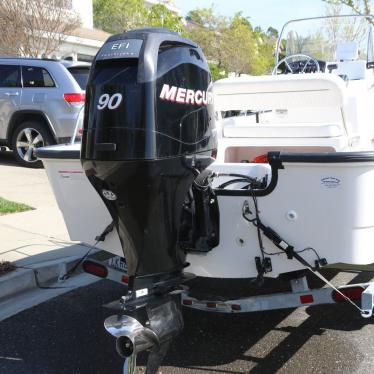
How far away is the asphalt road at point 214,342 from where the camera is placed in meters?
3.57

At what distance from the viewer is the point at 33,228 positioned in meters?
6.43

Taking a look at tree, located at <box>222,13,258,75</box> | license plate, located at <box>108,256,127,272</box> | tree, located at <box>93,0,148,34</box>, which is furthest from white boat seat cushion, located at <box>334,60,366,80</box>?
tree, located at <box>222,13,258,75</box>

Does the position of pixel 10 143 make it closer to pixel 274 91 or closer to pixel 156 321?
pixel 274 91

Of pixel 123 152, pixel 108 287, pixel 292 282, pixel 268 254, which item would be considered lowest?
pixel 108 287

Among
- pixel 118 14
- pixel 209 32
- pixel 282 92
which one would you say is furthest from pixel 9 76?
pixel 209 32

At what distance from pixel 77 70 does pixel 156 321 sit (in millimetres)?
7882

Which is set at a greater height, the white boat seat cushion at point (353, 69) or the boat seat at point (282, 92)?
the white boat seat cushion at point (353, 69)

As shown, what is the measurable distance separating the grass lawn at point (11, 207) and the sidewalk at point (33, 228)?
11cm

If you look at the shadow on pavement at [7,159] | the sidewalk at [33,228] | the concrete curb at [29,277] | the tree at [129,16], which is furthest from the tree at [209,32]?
the concrete curb at [29,277]

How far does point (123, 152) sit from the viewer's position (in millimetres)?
Answer: 2689

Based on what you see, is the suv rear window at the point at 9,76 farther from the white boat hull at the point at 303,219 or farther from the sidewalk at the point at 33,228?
the white boat hull at the point at 303,219

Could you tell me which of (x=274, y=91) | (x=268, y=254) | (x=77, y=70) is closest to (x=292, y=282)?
(x=268, y=254)

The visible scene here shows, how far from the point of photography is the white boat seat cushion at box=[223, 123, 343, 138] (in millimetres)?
4023

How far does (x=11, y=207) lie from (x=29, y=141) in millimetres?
3106
